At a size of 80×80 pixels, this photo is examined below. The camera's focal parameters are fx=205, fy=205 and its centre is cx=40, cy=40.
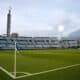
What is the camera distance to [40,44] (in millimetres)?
64688

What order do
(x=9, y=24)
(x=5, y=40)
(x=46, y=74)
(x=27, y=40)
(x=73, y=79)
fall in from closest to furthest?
(x=73, y=79) < (x=46, y=74) < (x=5, y=40) < (x=27, y=40) < (x=9, y=24)

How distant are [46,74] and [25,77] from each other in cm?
96

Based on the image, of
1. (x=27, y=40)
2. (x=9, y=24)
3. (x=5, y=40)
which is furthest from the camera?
(x=9, y=24)

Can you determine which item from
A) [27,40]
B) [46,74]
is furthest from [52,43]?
[46,74]

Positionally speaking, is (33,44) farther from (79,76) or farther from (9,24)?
(79,76)

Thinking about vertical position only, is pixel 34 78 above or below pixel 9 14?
below

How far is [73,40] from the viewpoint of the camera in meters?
66.0

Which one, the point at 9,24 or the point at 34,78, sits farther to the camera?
the point at 9,24

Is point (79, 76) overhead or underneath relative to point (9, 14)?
underneath

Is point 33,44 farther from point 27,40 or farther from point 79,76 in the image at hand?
point 79,76

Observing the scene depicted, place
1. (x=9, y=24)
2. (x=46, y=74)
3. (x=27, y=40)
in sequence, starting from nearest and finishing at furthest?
1. (x=46, y=74)
2. (x=27, y=40)
3. (x=9, y=24)

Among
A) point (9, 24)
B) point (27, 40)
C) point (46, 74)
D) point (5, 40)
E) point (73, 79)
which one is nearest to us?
point (73, 79)

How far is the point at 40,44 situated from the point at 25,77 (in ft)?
188

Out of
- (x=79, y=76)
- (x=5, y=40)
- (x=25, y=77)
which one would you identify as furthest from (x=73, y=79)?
(x=5, y=40)
